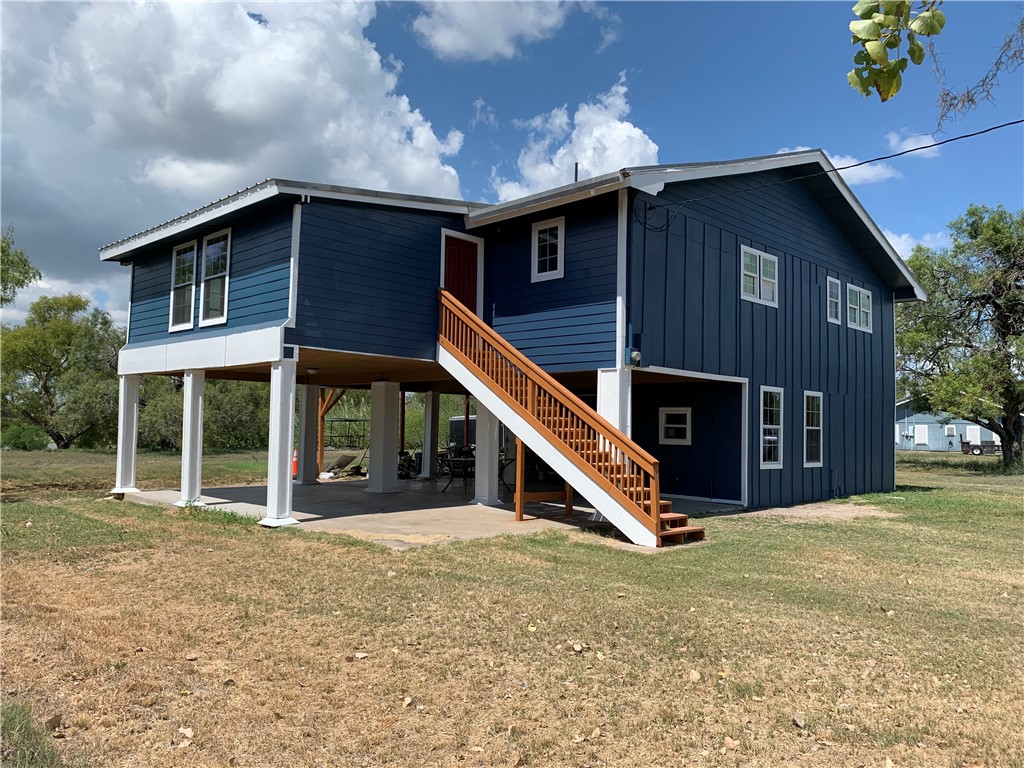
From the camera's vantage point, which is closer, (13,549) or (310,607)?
(310,607)

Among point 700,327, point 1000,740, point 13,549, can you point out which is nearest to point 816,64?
point 700,327

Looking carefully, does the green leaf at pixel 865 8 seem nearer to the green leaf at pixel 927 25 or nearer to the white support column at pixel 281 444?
the green leaf at pixel 927 25

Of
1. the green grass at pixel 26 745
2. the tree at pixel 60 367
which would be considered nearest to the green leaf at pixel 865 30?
the green grass at pixel 26 745

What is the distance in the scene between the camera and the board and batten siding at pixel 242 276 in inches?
436

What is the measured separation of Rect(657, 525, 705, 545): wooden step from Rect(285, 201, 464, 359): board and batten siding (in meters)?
4.97

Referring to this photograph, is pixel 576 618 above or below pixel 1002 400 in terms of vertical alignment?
below

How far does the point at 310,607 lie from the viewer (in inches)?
233

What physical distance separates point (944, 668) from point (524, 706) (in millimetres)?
2687

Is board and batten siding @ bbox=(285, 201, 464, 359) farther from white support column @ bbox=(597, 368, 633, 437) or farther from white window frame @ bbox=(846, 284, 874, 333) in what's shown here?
white window frame @ bbox=(846, 284, 874, 333)

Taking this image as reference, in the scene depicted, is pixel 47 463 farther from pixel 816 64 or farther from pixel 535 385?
pixel 816 64

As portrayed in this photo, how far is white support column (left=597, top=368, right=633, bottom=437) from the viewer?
1088 centimetres

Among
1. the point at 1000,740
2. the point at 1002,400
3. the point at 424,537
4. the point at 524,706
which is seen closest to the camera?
the point at 1000,740

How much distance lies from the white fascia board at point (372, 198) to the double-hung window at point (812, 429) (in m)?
7.98

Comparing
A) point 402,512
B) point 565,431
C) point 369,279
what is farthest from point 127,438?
point 565,431
